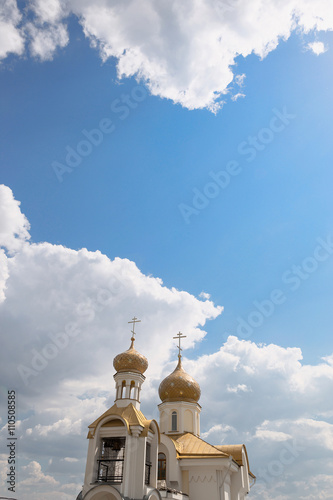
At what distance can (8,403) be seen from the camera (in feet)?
57.1

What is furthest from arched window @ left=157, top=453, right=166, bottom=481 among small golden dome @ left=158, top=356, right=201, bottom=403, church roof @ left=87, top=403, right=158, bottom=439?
small golden dome @ left=158, top=356, right=201, bottom=403

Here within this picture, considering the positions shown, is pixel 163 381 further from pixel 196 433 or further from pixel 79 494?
pixel 79 494

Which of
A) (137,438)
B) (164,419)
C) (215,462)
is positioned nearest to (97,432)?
(137,438)

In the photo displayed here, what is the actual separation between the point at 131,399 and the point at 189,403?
9.01 metres

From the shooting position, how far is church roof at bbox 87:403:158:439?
20219 mm

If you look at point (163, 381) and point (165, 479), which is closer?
point (165, 479)

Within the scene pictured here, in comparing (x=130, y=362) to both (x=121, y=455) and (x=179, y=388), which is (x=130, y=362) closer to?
(x=121, y=455)

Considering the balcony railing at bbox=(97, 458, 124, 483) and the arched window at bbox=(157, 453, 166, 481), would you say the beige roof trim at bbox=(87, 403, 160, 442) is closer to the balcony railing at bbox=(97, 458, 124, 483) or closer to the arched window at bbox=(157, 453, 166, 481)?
the balcony railing at bbox=(97, 458, 124, 483)

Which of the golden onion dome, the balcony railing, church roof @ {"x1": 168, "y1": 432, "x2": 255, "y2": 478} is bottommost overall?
the balcony railing

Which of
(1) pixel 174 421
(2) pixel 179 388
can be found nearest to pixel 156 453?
(1) pixel 174 421

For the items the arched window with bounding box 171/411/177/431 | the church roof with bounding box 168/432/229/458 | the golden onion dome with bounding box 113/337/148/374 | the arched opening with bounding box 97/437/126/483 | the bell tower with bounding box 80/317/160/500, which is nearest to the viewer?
the bell tower with bounding box 80/317/160/500

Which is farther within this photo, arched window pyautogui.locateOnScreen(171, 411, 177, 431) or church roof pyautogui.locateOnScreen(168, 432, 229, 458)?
arched window pyautogui.locateOnScreen(171, 411, 177, 431)

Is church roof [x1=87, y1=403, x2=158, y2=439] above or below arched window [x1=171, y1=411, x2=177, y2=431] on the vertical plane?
below

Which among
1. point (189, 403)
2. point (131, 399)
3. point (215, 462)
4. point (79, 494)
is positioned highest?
point (189, 403)
